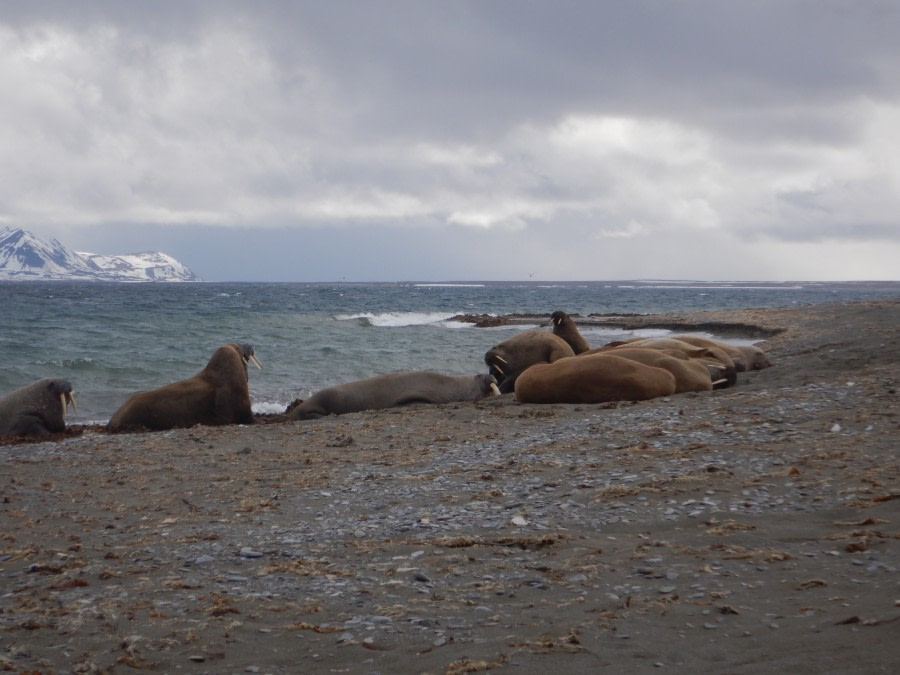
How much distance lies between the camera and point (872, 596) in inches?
154

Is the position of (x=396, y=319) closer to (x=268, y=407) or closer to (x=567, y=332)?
(x=268, y=407)

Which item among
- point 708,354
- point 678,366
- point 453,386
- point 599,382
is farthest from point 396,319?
point 599,382

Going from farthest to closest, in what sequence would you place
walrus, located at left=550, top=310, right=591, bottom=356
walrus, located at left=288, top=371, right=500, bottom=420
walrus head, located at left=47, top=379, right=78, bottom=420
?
walrus, located at left=550, top=310, right=591, bottom=356 < walrus, located at left=288, top=371, right=500, bottom=420 < walrus head, located at left=47, top=379, right=78, bottom=420

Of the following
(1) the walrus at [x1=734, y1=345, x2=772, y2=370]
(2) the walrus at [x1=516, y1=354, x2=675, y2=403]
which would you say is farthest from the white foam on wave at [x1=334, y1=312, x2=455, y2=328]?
(2) the walrus at [x1=516, y1=354, x2=675, y2=403]

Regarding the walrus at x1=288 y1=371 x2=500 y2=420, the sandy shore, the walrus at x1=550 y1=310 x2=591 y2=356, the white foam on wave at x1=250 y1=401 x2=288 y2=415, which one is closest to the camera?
the sandy shore

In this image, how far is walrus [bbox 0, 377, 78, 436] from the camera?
44.7 ft

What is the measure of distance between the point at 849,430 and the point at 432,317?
48.0m

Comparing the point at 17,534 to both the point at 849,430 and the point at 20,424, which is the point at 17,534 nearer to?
the point at 849,430

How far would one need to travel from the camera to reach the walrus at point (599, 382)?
11.6 meters

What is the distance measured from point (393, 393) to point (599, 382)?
4117mm

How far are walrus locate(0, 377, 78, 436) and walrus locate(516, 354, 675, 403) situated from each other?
743 centimetres

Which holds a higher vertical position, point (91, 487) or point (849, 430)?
point (849, 430)

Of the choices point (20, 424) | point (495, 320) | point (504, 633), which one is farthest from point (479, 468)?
point (495, 320)

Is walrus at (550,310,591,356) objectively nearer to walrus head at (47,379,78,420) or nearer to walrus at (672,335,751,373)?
walrus at (672,335,751,373)
